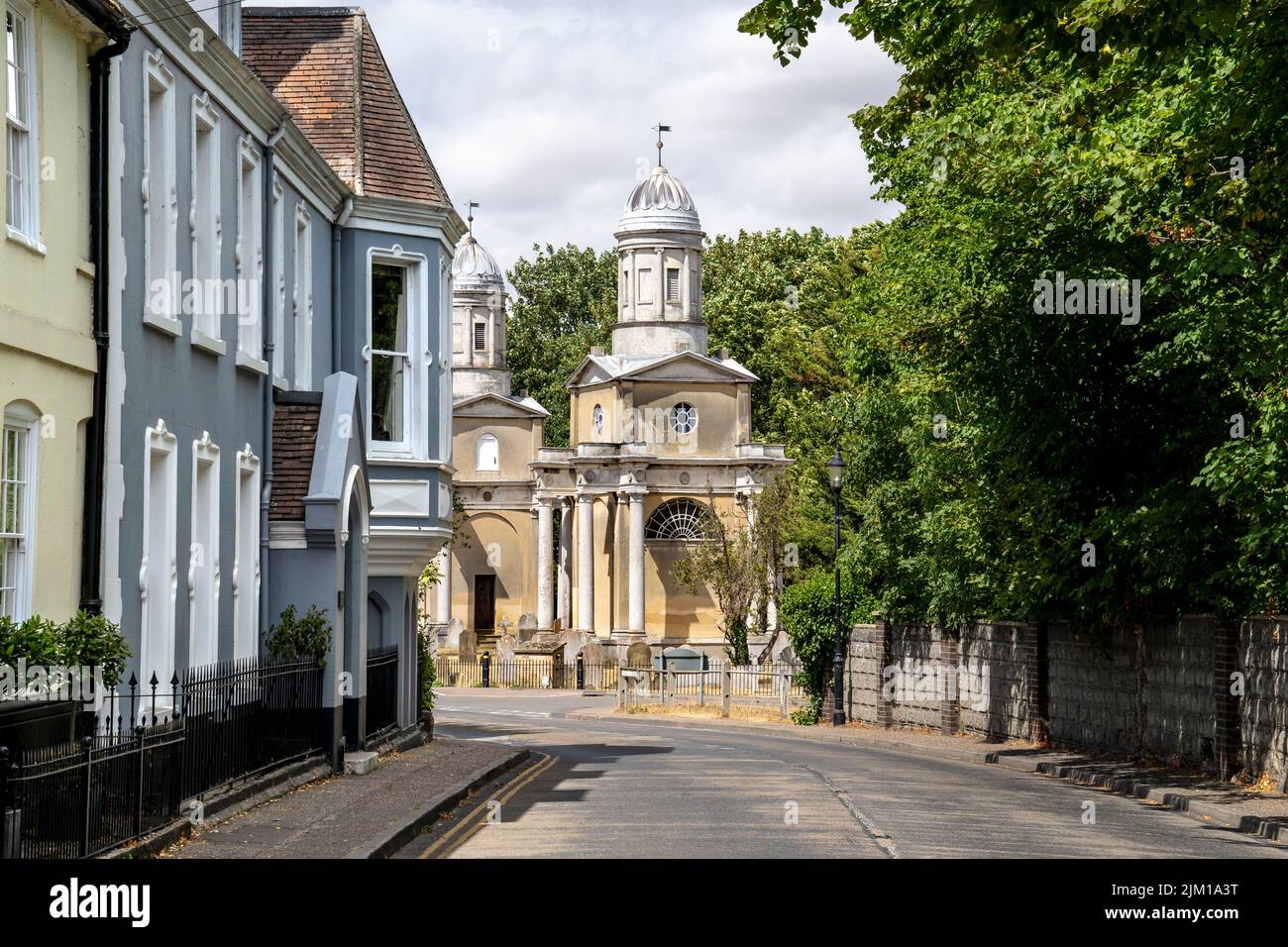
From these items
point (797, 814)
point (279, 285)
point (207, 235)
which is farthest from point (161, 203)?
point (797, 814)

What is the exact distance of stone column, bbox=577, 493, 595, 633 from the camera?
72.9 metres

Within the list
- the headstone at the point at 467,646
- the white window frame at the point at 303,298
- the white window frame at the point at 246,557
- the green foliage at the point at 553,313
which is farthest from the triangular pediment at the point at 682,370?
the white window frame at the point at 246,557

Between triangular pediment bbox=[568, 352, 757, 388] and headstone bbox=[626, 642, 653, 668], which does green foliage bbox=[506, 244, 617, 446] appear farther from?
headstone bbox=[626, 642, 653, 668]

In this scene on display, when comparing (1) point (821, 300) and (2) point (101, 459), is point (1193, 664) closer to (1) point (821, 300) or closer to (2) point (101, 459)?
(2) point (101, 459)

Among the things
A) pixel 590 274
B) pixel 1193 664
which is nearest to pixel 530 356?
pixel 590 274

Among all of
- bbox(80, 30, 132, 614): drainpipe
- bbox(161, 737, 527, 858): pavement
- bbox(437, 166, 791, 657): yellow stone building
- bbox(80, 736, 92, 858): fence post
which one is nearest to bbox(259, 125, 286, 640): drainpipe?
bbox(161, 737, 527, 858): pavement

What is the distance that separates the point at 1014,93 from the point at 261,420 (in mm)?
9640

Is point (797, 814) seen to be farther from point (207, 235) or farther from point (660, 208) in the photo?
point (660, 208)

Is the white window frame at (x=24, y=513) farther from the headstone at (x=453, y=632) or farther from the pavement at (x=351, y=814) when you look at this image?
the headstone at (x=453, y=632)

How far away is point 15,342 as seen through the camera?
12.6m

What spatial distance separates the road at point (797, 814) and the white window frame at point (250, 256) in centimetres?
559

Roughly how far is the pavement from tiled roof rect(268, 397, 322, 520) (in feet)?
10.4

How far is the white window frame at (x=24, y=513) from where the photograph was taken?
42.4ft

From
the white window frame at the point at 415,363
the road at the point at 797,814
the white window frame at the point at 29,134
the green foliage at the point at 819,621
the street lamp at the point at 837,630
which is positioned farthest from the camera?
the green foliage at the point at 819,621
